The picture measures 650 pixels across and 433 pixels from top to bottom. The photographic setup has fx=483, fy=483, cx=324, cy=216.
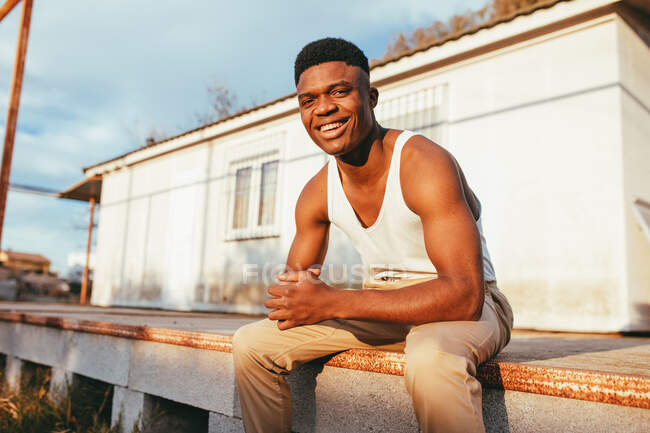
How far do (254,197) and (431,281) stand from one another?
7160 mm

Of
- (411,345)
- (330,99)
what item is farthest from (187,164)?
(411,345)

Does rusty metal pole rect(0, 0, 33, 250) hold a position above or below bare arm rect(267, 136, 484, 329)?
above

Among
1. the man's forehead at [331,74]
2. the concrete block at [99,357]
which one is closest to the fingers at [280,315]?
the man's forehead at [331,74]

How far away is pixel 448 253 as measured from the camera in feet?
4.87

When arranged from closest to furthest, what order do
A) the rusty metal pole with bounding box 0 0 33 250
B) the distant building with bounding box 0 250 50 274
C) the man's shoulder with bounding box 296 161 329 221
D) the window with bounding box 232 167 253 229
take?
the man's shoulder with bounding box 296 161 329 221, the rusty metal pole with bounding box 0 0 33 250, the window with bounding box 232 167 253 229, the distant building with bounding box 0 250 50 274

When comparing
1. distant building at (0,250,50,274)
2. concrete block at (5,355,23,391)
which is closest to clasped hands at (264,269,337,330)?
concrete block at (5,355,23,391)

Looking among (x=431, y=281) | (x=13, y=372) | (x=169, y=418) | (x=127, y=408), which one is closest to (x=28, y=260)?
(x=13, y=372)

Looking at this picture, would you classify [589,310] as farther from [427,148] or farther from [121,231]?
[121,231]

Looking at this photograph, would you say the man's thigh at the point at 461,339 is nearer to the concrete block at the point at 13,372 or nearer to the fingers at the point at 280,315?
the fingers at the point at 280,315

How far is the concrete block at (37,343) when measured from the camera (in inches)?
159

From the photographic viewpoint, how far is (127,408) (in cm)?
323

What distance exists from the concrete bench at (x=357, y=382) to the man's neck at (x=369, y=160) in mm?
672

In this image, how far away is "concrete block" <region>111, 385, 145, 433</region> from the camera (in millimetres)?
3117

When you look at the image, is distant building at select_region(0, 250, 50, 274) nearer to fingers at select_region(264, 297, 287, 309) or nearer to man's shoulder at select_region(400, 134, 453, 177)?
fingers at select_region(264, 297, 287, 309)
